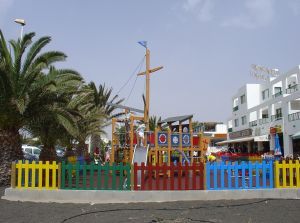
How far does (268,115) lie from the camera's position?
43688 mm

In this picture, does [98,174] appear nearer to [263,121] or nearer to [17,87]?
[17,87]

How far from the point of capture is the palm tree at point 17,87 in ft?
46.4

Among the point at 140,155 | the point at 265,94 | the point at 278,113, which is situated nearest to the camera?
the point at 140,155

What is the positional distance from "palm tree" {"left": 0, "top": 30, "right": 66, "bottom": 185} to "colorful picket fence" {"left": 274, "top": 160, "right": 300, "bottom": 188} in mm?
8722

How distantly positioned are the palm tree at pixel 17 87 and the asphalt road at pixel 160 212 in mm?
4765

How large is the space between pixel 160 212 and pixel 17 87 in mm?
8492

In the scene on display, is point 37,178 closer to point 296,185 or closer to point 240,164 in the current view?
point 240,164

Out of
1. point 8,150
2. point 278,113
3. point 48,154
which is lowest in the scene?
point 48,154

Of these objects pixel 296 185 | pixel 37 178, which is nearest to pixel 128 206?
pixel 37 178

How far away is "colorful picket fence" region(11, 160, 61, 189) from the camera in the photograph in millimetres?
10359

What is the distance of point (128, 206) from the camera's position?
31.0 ft

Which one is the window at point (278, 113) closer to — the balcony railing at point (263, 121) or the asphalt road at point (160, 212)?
the balcony railing at point (263, 121)

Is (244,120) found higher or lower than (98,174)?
higher

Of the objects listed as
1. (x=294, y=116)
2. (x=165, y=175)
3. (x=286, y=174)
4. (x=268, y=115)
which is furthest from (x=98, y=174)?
(x=268, y=115)
